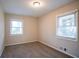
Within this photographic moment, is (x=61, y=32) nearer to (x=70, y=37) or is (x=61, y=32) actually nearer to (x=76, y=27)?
(x=70, y=37)

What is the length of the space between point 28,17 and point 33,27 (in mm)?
978

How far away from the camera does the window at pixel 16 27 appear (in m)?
4.95

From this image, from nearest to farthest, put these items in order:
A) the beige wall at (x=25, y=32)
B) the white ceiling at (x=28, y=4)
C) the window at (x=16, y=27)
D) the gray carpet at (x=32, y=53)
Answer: the white ceiling at (x=28, y=4)
the gray carpet at (x=32, y=53)
the beige wall at (x=25, y=32)
the window at (x=16, y=27)

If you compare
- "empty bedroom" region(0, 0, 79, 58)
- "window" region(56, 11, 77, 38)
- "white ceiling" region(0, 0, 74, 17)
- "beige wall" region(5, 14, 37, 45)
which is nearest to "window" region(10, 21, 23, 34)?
"empty bedroom" region(0, 0, 79, 58)

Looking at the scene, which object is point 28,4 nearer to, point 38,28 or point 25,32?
point 25,32

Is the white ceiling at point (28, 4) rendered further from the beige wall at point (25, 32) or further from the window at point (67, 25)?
the beige wall at point (25, 32)

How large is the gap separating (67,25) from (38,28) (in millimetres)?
3193

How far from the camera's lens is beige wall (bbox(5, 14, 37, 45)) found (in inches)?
188

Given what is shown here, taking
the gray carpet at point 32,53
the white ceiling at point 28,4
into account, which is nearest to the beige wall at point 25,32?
the gray carpet at point 32,53

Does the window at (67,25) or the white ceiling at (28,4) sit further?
the window at (67,25)

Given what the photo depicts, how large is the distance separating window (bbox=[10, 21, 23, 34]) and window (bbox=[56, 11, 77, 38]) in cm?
300

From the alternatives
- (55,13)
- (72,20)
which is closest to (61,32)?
(72,20)

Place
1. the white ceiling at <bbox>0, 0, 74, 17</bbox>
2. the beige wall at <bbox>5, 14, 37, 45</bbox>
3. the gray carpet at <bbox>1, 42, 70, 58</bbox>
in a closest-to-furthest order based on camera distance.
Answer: the white ceiling at <bbox>0, 0, 74, 17</bbox> → the gray carpet at <bbox>1, 42, 70, 58</bbox> → the beige wall at <bbox>5, 14, 37, 45</bbox>

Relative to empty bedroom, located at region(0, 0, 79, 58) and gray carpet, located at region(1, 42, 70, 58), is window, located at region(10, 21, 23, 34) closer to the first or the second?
empty bedroom, located at region(0, 0, 79, 58)
